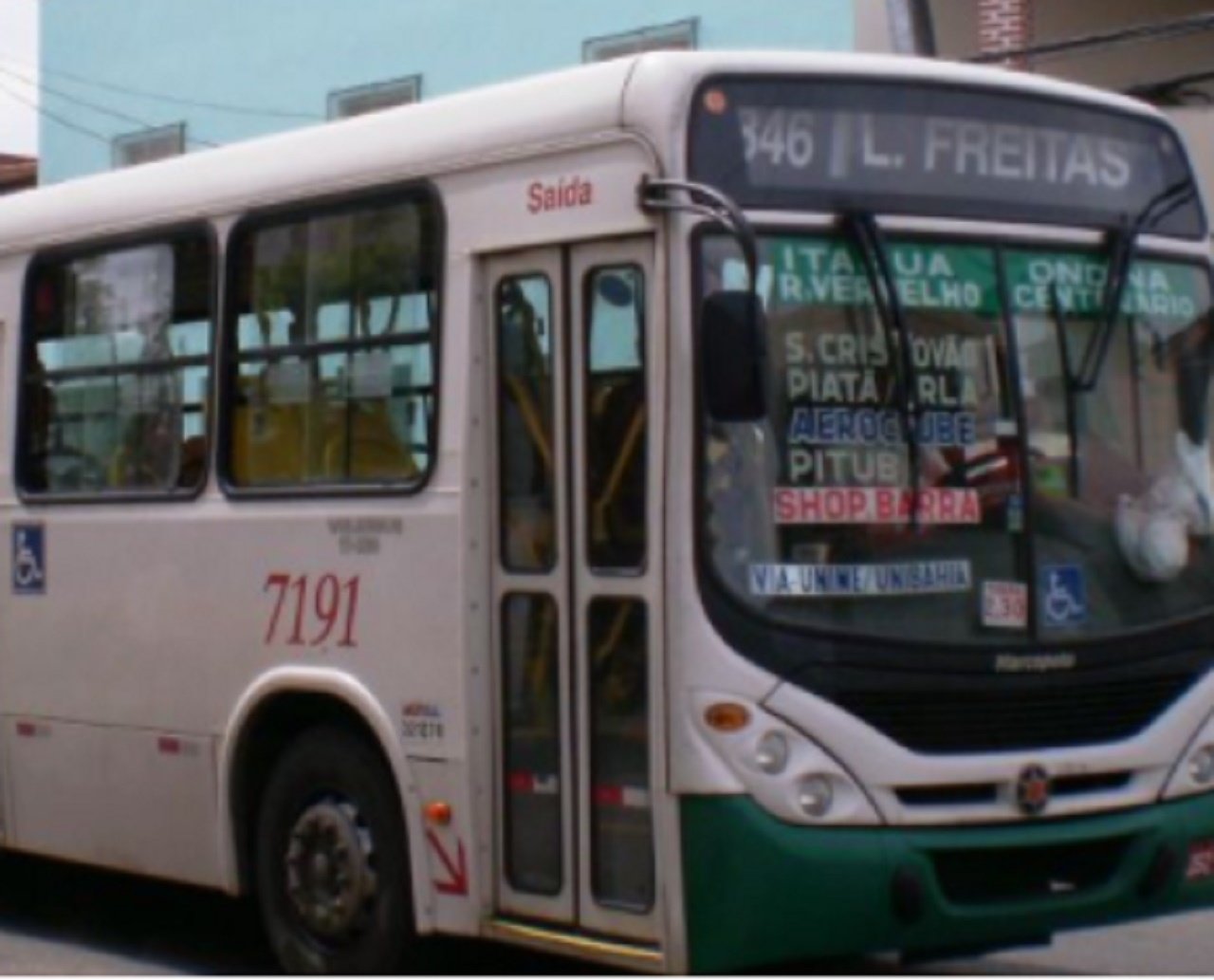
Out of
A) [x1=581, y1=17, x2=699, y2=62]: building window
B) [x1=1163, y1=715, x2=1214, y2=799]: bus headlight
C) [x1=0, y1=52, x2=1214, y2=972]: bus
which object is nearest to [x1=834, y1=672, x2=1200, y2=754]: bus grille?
[x1=0, y1=52, x2=1214, y2=972]: bus

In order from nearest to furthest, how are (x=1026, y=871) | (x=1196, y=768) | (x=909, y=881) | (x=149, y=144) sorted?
(x=909, y=881) < (x=1026, y=871) < (x=1196, y=768) < (x=149, y=144)

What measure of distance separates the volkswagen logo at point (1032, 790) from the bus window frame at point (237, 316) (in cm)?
227

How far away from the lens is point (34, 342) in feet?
38.8

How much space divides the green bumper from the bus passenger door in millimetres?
263

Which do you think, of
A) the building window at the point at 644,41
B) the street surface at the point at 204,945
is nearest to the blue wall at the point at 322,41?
the building window at the point at 644,41

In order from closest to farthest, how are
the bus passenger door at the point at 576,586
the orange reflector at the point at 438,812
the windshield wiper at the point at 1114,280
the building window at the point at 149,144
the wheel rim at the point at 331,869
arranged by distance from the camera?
the bus passenger door at the point at 576,586 < the windshield wiper at the point at 1114,280 < the orange reflector at the point at 438,812 < the wheel rim at the point at 331,869 < the building window at the point at 149,144

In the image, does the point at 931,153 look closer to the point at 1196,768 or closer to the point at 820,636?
the point at 820,636

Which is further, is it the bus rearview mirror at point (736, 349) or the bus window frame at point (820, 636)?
the bus window frame at point (820, 636)

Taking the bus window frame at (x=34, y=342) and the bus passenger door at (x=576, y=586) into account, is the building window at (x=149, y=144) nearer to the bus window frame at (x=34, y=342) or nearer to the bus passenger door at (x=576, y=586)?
the bus window frame at (x=34, y=342)

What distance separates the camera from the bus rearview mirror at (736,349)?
8.25m

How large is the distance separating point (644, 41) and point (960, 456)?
16.4 meters

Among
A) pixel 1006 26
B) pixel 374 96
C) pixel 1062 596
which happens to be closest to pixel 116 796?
pixel 1062 596

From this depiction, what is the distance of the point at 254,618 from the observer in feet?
33.9

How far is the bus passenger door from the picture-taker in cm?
857
